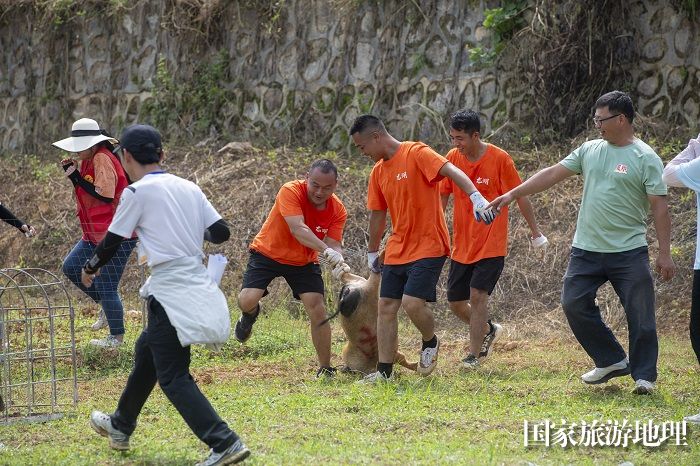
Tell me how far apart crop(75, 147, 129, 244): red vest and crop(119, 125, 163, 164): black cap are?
3.91m

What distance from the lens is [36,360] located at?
9.16m

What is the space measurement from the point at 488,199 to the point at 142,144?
3.75m

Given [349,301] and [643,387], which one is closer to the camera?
[643,387]

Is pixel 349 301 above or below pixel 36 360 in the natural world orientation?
above

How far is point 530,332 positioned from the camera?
10258mm

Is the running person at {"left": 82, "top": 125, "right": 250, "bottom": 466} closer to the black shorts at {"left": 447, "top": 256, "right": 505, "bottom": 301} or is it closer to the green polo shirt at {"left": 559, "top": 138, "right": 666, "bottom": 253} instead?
the green polo shirt at {"left": 559, "top": 138, "right": 666, "bottom": 253}

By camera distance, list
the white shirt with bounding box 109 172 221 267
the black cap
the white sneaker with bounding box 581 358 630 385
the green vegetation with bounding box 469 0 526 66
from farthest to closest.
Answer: the green vegetation with bounding box 469 0 526 66 → the white sneaker with bounding box 581 358 630 385 → the black cap → the white shirt with bounding box 109 172 221 267

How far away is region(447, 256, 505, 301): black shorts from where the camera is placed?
8633 millimetres

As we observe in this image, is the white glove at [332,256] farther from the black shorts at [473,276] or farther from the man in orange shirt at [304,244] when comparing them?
the black shorts at [473,276]

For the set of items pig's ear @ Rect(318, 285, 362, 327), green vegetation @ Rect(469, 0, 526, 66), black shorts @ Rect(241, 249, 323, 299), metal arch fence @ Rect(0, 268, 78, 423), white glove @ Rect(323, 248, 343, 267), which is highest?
green vegetation @ Rect(469, 0, 526, 66)

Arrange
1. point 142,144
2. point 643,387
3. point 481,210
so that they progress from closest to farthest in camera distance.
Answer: point 142,144, point 643,387, point 481,210

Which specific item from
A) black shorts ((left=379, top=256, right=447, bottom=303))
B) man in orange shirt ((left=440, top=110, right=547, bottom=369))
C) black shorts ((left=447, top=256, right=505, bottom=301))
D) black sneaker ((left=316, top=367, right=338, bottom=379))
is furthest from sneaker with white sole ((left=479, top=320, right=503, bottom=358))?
black sneaker ((left=316, top=367, right=338, bottom=379))

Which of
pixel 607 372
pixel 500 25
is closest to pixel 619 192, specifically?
pixel 607 372
